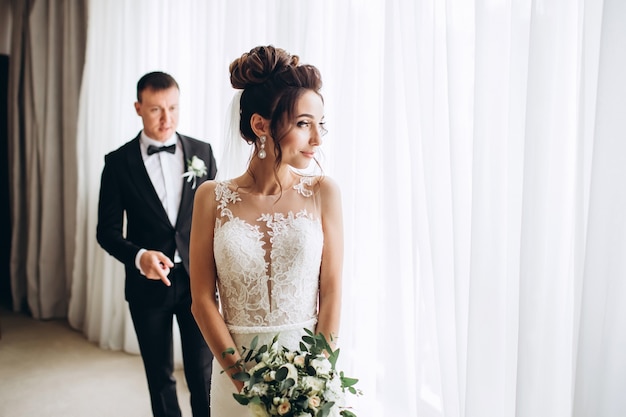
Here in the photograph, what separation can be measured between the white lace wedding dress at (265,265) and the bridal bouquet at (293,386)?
25cm

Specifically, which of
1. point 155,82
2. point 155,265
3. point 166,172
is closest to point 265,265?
point 155,265

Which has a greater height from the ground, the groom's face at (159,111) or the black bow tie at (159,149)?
the groom's face at (159,111)

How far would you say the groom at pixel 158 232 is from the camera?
99.1 inches

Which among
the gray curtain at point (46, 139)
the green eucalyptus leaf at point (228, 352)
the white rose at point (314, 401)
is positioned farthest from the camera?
the gray curtain at point (46, 139)

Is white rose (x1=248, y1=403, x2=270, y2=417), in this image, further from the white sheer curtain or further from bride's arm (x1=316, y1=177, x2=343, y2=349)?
the white sheer curtain

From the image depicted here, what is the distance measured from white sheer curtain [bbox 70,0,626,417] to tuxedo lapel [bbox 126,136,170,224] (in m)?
0.83

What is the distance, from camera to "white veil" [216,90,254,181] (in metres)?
1.84

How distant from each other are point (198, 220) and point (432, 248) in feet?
2.61

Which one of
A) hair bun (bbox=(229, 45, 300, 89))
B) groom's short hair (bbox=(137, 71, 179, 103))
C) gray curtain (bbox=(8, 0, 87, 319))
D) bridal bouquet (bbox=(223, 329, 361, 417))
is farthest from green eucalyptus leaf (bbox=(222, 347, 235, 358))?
gray curtain (bbox=(8, 0, 87, 319))

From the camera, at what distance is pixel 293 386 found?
1.42m

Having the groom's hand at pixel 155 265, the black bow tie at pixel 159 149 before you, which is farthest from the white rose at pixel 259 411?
the black bow tie at pixel 159 149

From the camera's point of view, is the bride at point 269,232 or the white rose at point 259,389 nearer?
the white rose at point 259,389

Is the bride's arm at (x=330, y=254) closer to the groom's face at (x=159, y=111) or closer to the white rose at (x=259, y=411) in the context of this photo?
the white rose at (x=259, y=411)

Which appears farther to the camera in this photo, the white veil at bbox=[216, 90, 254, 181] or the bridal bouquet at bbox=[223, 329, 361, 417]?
the white veil at bbox=[216, 90, 254, 181]
